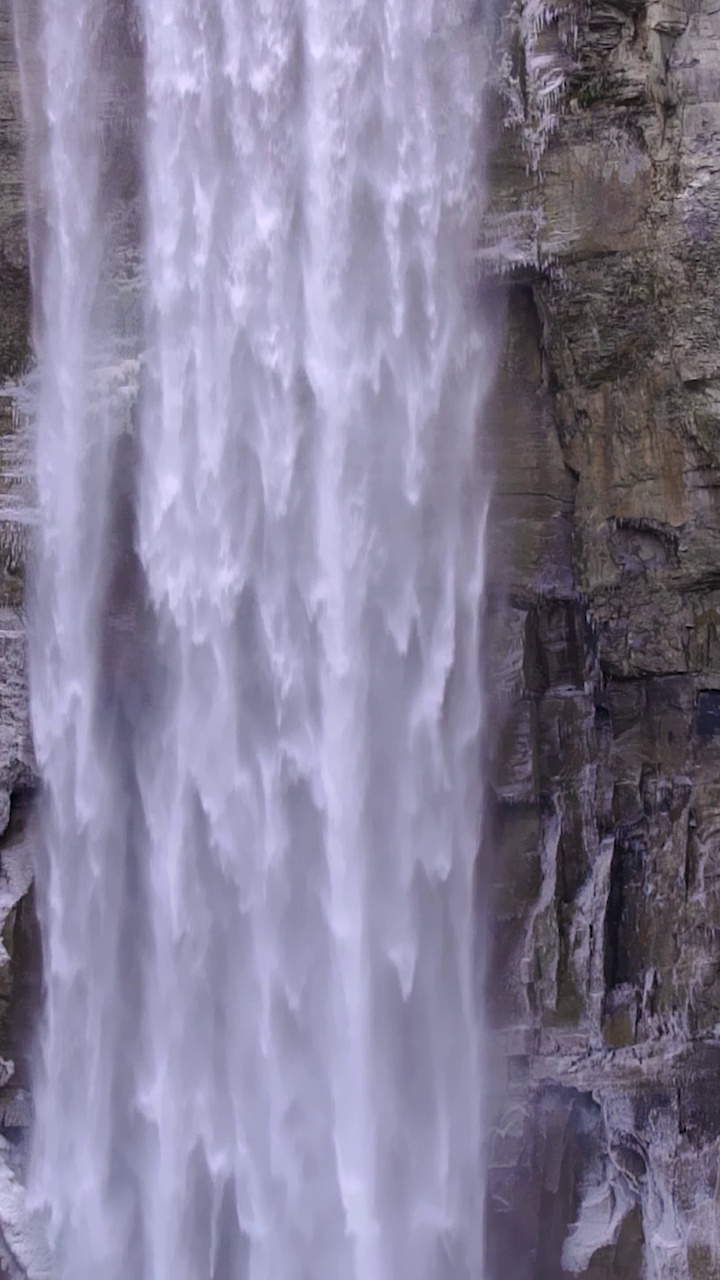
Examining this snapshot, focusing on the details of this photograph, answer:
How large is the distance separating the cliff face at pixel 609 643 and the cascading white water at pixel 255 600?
42 cm

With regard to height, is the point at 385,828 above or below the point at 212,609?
below

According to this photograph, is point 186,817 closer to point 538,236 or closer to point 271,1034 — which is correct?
point 271,1034

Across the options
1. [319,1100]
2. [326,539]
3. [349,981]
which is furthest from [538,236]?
[319,1100]

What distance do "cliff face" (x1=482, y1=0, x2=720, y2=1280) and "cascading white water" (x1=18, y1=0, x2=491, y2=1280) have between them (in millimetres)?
420

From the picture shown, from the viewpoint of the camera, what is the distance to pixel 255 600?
38.5 feet

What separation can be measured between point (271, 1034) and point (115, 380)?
18.5ft

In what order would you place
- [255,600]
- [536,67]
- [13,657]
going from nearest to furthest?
[536,67] < [255,600] < [13,657]

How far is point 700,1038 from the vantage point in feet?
37.0

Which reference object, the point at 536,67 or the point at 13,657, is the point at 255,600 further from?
the point at 536,67

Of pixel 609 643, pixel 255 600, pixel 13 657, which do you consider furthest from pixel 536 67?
pixel 13 657

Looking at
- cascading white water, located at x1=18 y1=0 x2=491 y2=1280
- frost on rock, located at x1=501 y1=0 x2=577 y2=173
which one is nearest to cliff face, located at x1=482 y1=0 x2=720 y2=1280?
frost on rock, located at x1=501 y1=0 x2=577 y2=173

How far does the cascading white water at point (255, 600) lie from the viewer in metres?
11.4

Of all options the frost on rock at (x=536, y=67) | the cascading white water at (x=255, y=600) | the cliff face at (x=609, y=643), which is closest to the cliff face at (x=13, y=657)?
the cascading white water at (x=255, y=600)

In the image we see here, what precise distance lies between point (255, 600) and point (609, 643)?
297 centimetres
